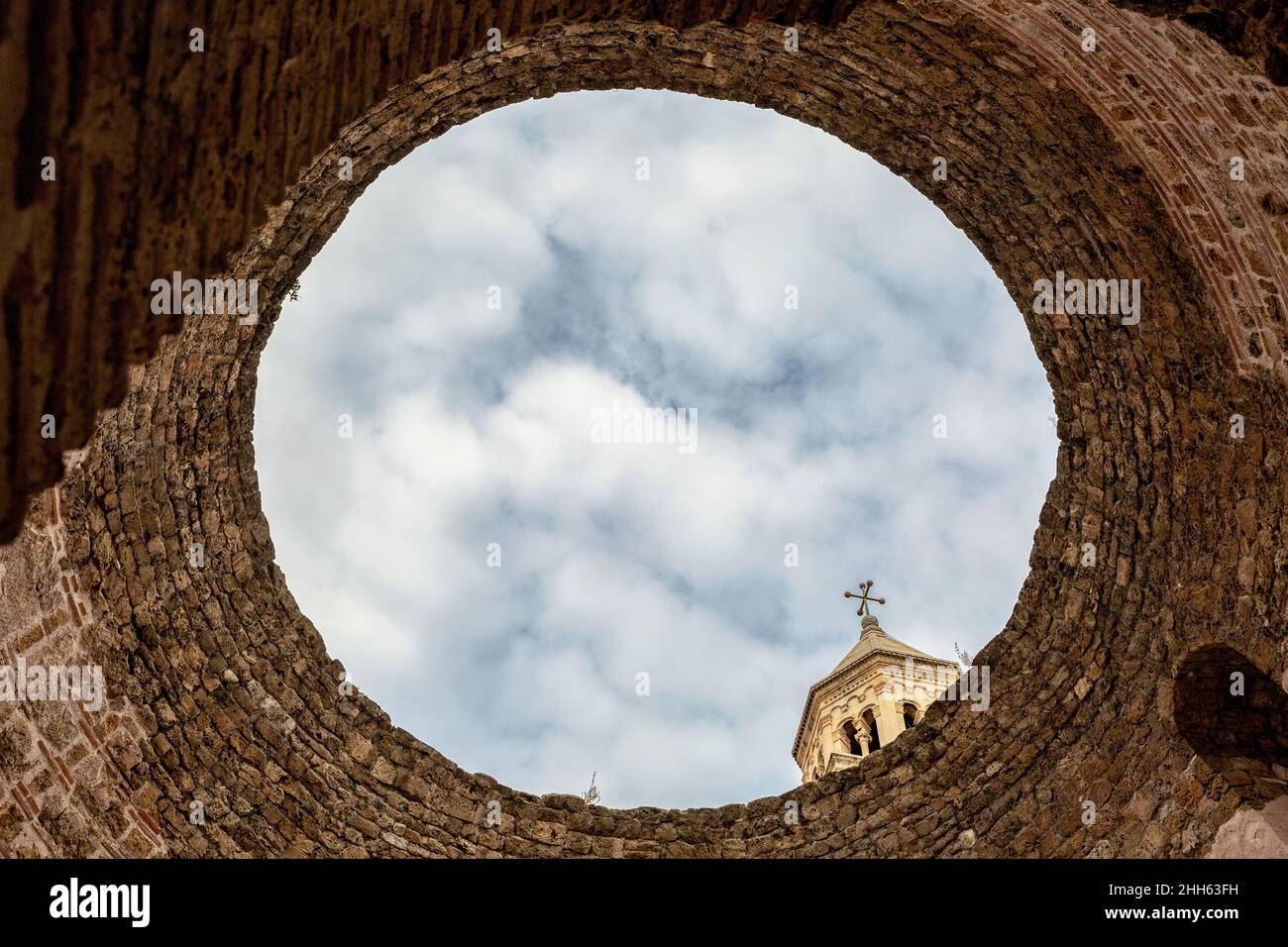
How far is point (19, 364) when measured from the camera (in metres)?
2.38

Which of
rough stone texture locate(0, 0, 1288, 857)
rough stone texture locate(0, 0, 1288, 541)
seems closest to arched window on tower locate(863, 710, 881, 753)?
rough stone texture locate(0, 0, 1288, 857)

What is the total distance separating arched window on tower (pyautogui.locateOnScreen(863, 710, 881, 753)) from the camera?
19.6 metres

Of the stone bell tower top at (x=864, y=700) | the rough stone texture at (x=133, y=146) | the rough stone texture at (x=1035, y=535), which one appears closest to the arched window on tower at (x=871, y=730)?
the stone bell tower top at (x=864, y=700)

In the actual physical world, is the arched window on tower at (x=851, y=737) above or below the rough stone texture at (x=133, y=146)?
below

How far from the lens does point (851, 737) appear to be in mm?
20406

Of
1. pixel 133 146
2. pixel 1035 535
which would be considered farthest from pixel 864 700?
pixel 133 146

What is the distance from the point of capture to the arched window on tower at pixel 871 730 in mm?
19578

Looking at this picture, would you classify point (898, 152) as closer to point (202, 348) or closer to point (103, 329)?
point (202, 348)

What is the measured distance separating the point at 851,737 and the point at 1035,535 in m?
12.7

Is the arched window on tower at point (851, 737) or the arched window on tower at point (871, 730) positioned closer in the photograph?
the arched window on tower at point (871, 730)

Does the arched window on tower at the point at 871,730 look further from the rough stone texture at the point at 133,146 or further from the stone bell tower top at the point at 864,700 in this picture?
the rough stone texture at the point at 133,146

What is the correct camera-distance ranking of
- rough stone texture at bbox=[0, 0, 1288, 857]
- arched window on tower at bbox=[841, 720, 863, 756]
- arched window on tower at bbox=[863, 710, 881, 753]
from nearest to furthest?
rough stone texture at bbox=[0, 0, 1288, 857] → arched window on tower at bbox=[863, 710, 881, 753] → arched window on tower at bbox=[841, 720, 863, 756]

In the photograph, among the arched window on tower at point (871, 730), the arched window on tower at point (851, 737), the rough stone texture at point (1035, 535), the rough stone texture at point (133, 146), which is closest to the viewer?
the rough stone texture at point (133, 146)

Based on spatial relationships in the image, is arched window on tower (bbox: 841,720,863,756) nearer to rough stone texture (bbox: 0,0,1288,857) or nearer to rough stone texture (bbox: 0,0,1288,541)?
rough stone texture (bbox: 0,0,1288,857)
